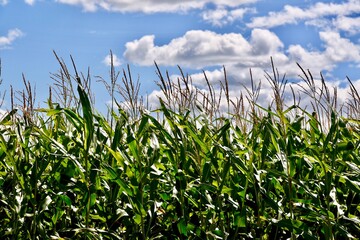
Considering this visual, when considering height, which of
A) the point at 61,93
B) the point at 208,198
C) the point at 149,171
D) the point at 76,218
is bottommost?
the point at 76,218

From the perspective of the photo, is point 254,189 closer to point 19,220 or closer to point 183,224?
point 183,224

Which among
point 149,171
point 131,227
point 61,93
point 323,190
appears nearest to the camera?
point 149,171

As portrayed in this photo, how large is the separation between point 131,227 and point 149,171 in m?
0.54

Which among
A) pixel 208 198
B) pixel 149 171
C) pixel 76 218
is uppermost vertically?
pixel 149 171

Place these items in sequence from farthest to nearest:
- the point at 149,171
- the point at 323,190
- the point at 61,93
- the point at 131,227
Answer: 1. the point at 61,93
2. the point at 323,190
3. the point at 131,227
4. the point at 149,171

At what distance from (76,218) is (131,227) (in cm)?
70

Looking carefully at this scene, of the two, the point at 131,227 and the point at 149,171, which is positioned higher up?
the point at 149,171

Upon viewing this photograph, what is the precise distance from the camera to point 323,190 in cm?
441

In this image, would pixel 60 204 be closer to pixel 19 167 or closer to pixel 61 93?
pixel 19 167

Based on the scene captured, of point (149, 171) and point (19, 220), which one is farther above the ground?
point (149, 171)

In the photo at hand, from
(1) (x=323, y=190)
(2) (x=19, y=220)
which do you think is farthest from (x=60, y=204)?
(1) (x=323, y=190)

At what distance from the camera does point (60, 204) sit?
14.0 feet

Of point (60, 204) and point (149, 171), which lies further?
point (60, 204)

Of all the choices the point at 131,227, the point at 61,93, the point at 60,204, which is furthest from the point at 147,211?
the point at 61,93
